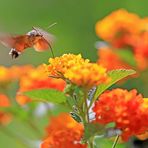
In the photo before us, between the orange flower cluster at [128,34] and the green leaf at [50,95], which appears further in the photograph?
the orange flower cluster at [128,34]

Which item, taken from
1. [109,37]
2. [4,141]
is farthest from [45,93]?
[4,141]

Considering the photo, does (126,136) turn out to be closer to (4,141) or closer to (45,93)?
(45,93)

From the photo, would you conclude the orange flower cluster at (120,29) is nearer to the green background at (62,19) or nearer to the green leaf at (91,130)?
the green leaf at (91,130)

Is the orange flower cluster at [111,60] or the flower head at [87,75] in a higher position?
the orange flower cluster at [111,60]

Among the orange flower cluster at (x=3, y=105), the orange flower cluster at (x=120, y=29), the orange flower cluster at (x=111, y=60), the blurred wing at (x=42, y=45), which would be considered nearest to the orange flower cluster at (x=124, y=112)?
the blurred wing at (x=42, y=45)

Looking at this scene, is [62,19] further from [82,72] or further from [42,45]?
[82,72]

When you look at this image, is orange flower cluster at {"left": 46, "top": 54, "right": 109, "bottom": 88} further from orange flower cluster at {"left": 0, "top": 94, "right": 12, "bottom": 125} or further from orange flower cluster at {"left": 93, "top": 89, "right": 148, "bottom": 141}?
orange flower cluster at {"left": 0, "top": 94, "right": 12, "bottom": 125}

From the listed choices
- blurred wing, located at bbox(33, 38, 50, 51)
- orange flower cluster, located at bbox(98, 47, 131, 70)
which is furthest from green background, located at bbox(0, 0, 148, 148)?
blurred wing, located at bbox(33, 38, 50, 51)
